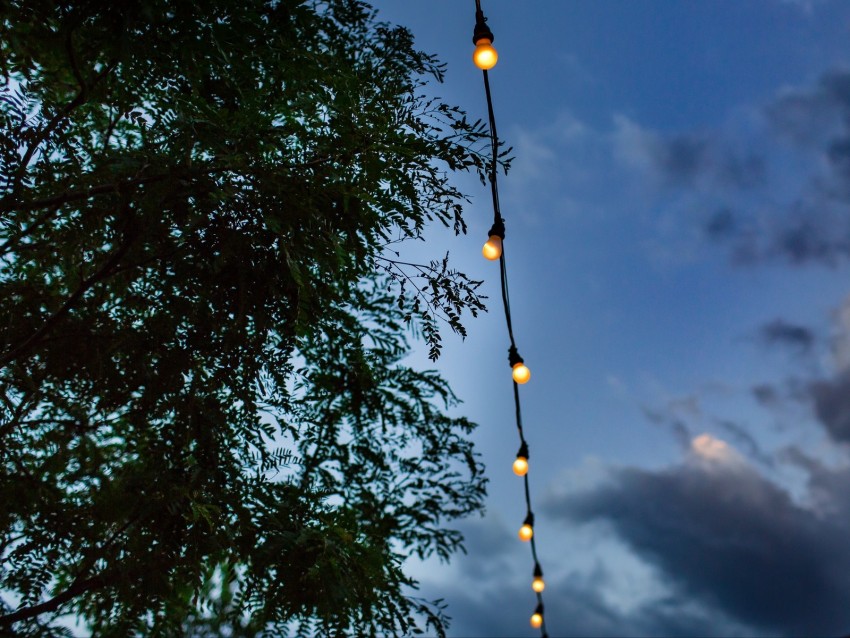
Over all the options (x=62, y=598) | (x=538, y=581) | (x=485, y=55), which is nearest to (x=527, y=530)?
(x=538, y=581)

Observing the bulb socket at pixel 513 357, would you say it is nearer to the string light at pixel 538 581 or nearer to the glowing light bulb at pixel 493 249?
the glowing light bulb at pixel 493 249

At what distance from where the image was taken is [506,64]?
350 cm

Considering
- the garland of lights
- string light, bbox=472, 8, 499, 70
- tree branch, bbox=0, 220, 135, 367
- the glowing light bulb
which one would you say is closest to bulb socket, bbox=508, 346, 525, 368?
the garland of lights

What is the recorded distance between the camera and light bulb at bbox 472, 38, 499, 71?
3146 millimetres

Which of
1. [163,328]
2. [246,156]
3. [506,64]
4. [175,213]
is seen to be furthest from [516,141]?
[163,328]

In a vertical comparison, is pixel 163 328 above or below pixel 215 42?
below

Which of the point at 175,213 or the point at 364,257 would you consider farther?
the point at 364,257

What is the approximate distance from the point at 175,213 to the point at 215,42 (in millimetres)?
677

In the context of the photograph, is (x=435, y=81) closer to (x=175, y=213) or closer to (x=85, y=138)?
(x=175, y=213)

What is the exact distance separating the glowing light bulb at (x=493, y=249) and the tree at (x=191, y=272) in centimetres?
96

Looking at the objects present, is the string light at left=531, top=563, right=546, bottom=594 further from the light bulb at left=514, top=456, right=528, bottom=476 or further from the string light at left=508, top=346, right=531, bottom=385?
the string light at left=508, top=346, right=531, bottom=385

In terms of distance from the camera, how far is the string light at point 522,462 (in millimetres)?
6051

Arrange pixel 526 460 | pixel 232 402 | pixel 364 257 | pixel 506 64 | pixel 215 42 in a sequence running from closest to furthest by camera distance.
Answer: pixel 215 42
pixel 364 257
pixel 506 64
pixel 232 402
pixel 526 460

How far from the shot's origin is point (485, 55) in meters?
3.15
